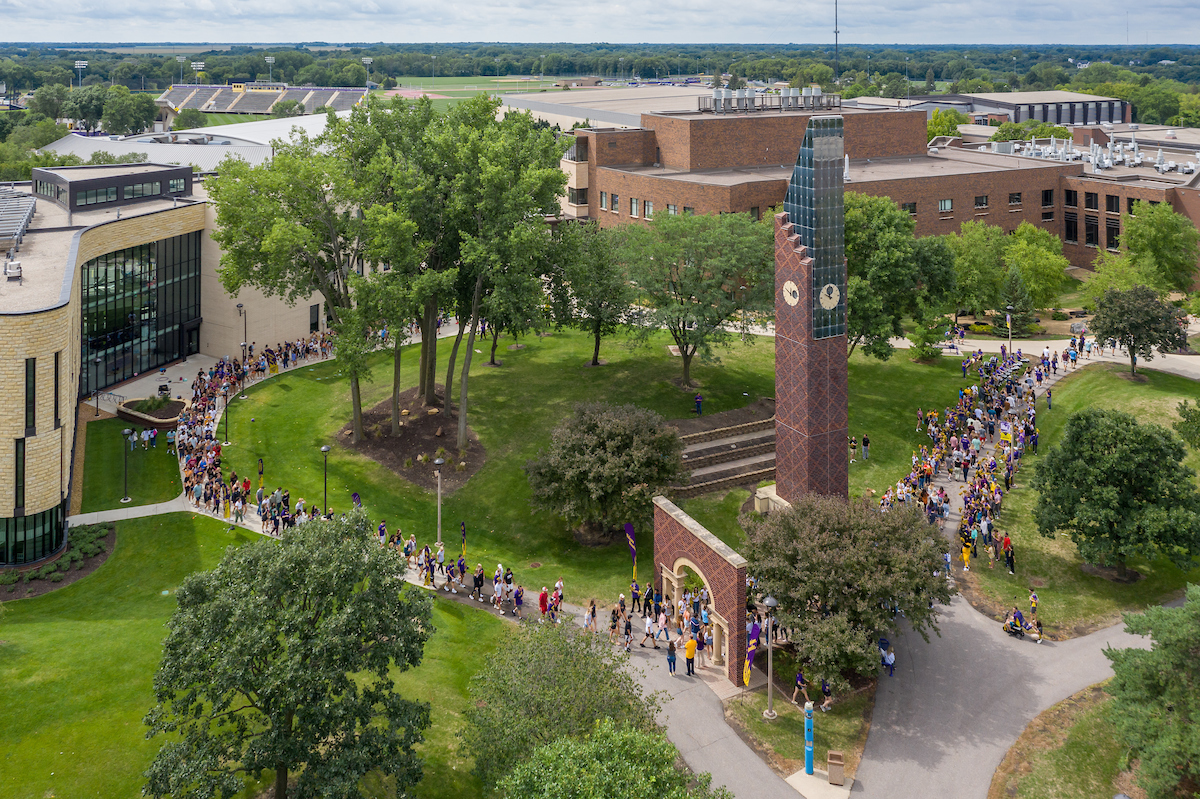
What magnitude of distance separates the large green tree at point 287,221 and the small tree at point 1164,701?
3558cm

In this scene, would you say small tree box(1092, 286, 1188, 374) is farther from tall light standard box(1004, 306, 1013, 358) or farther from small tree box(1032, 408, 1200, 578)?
small tree box(1032, 408, 1200, 578)

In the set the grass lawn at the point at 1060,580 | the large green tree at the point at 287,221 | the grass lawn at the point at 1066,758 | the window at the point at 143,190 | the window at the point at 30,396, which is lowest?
the grass lawn at the point at 1066,758

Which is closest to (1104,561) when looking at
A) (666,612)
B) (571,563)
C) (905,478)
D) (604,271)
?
(905,478)

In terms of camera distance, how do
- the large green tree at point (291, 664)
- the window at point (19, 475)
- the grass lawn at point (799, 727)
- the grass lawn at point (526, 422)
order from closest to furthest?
the large green tree at point (291, 664), the grass lawn at point (799, 727), the window at point (19, 475), the grass lawn at point (526, 422)

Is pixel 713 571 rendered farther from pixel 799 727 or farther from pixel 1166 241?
pixel 1166 241

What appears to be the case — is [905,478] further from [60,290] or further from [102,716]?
[60,290]

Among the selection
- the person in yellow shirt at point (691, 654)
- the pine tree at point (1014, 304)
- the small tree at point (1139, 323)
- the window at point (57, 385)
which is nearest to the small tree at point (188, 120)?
the window at point (57, 385)

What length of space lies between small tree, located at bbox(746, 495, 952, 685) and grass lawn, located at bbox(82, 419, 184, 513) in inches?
1187

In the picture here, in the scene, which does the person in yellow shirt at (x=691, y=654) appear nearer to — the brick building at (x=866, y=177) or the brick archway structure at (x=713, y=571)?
the brick archway structure at (x=713, y=571)

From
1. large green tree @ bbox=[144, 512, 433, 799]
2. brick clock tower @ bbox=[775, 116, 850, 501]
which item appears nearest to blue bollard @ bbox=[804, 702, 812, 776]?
brick clock tower @ bbox=[775, 116, 850, 501]

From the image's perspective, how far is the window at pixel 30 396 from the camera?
1597 inches

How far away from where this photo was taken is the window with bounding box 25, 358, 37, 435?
4056 centimetres

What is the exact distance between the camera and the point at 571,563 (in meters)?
44.3

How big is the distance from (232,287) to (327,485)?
451 inches
